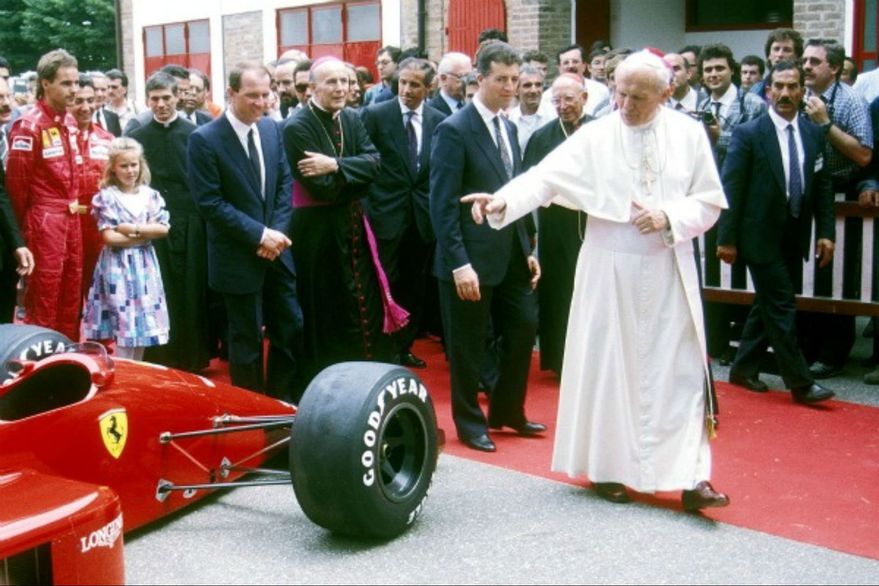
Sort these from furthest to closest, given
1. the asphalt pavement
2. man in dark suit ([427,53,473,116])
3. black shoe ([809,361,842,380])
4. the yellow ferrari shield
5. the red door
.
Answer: the red door
man in dark suit ([427,53,473,116])
black shoe ([809,361,842,380])
the yellow ferrari shield
the asphalt pavement

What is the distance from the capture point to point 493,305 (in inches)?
261

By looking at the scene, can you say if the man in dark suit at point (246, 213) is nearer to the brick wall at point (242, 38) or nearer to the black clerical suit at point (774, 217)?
the black clerical suit at point (774, 217)

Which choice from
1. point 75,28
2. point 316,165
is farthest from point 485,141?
point 75,28

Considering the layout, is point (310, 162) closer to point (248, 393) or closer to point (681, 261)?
point (248, 393)

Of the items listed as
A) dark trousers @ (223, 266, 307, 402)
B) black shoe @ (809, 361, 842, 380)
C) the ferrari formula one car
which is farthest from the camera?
black shoe @ (809, 361, 842, 380)

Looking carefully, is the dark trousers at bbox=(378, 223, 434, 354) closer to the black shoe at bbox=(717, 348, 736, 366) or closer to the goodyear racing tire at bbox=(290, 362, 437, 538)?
the black shoe at bbox=(717, 348, 736, 366)

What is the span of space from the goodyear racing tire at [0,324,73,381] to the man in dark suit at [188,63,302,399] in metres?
1.02

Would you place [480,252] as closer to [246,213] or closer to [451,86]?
[246,213]

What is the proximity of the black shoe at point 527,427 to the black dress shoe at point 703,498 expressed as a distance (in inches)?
60.4

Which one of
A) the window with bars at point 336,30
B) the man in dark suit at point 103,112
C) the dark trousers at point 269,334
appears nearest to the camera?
the dark trousers at point 269,334

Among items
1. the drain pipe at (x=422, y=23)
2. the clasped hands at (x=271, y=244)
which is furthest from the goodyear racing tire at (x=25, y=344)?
the drain pipe at (x=422, y=23)

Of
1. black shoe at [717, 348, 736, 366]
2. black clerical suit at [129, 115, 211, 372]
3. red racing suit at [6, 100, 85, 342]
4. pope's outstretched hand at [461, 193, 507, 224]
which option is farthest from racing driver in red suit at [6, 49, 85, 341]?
black shoe at [717, 348, 736, 366]

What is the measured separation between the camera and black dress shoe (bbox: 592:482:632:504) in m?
5.55

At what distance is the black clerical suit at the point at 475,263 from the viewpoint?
247 inches
